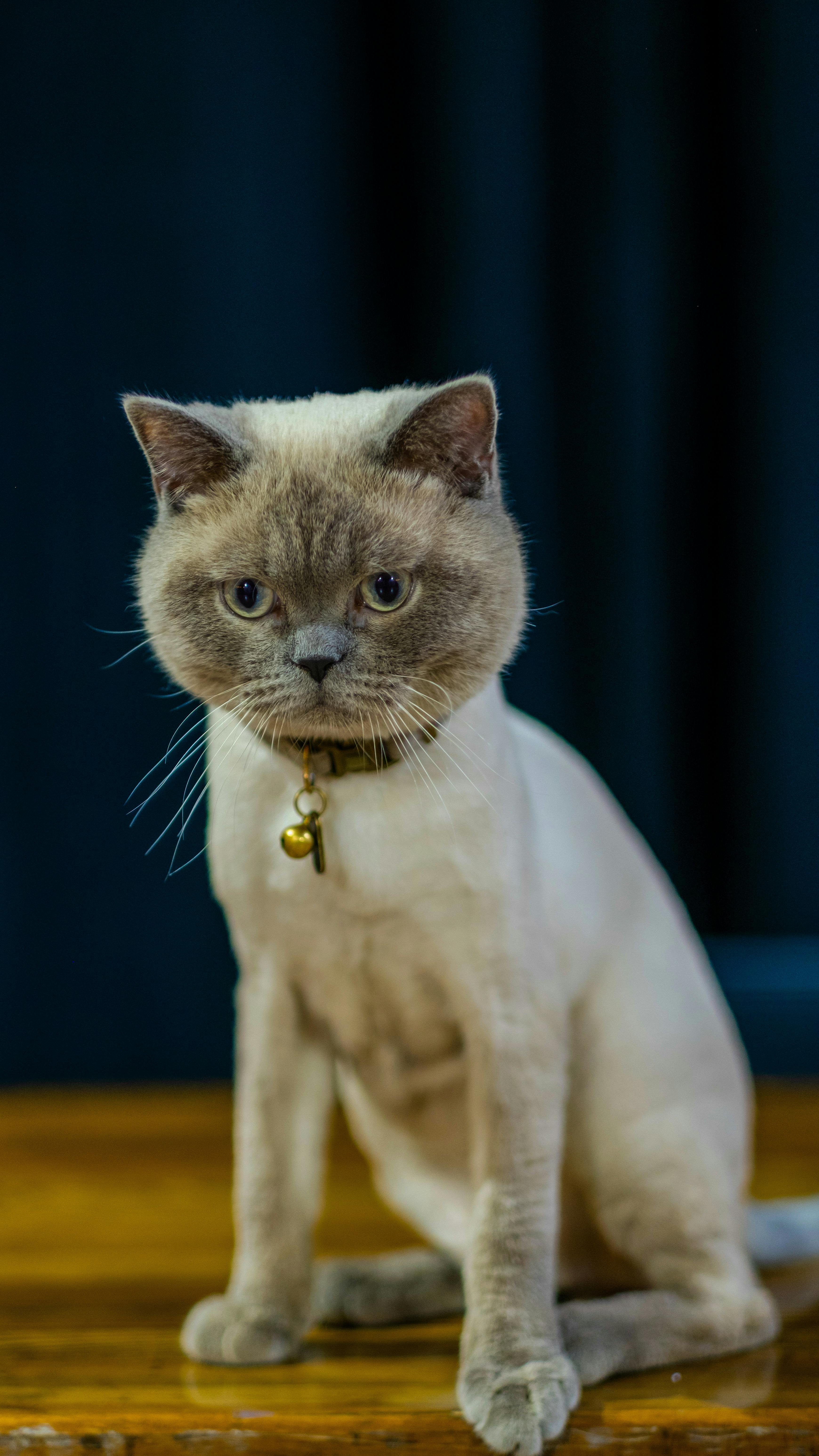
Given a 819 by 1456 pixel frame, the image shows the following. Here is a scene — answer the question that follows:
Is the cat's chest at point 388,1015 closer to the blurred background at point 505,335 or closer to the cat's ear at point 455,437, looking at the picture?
the cat's ear at point 455,437

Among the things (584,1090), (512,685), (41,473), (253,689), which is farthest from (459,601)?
(41,473)

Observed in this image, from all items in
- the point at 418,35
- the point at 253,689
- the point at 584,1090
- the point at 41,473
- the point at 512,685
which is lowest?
the point at 584,1090

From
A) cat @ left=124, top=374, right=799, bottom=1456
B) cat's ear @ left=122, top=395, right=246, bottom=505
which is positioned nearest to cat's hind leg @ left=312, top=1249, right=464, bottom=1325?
cat @ left=124, top=374, right=799, bottom=1456

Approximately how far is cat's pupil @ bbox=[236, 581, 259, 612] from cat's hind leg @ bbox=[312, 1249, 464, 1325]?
0.55 m

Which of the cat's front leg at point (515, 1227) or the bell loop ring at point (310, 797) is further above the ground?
the bell loop ring at point (310, 797)

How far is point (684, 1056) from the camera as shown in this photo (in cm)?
103

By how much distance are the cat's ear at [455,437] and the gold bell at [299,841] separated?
0.81ft

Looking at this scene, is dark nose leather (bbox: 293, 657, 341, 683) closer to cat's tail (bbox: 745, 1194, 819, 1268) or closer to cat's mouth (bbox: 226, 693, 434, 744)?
cat's mouth (bbox: 226, 693, 434, 744)

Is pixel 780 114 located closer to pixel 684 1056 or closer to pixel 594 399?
pixel 594 399

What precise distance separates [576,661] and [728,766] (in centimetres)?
24

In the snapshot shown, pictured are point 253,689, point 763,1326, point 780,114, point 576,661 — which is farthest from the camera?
point 576,661

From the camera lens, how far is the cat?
2.73ft

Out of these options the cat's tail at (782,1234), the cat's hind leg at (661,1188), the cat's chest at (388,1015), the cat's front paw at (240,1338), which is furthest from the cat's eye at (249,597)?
the cat's tail at (782,1234)

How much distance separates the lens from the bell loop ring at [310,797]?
0.89 metres
